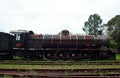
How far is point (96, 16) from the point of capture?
88688 millimetres

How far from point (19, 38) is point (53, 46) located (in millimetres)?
3755

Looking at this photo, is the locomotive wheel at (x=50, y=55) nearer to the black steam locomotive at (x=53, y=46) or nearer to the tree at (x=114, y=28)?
the black steam locomotive at (x=53, y=46)

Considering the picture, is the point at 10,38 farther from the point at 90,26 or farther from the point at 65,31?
the point at 90,26

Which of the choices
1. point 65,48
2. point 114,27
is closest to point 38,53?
point 65,48

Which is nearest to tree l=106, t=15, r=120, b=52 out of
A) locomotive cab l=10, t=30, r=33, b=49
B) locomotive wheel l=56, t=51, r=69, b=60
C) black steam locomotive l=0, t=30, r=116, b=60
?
black steam locomotive l=0, t=30, r=116, b=60

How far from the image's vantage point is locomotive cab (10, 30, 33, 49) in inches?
1021

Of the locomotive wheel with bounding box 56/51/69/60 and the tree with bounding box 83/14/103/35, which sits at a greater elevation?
the tree with bounding box 83/14/103/35

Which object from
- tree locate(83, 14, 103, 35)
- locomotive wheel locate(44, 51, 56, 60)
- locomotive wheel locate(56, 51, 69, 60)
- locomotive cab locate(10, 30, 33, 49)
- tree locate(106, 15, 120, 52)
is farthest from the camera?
tree locate(83, 14, 103, 35)

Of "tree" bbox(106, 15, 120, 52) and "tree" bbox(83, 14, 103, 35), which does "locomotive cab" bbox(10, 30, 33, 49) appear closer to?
"tree" bbox(106, 15, 120, 52)

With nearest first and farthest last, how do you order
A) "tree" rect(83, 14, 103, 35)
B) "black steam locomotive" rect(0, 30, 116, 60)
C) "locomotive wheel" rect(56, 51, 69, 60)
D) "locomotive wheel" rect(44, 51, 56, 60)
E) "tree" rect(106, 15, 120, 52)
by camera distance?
1. "locomotive wheel" rect(44, 51, 56, 60)
2. "locomotive wheel" rect(56, 51, 69, 60)
3. "black steam locomotive" rect(0, 30, 116, 60)
4. "tree" rect(106, 15, 120, 52)
5. "tree" rect(83, 14, 103, 35)

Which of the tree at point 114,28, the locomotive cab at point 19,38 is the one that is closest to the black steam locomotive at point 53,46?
the locomotive cab at point 19,38

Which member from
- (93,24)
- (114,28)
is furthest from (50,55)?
(93,24)

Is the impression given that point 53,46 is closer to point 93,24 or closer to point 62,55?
point 62,55

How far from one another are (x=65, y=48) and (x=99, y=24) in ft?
206
